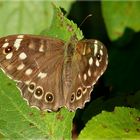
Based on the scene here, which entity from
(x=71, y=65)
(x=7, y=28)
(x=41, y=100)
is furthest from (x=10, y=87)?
(x=7, y=28)

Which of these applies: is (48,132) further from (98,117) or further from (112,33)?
(112,33)

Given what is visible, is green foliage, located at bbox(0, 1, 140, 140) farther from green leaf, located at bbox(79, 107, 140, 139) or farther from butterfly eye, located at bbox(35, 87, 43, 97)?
butterfly eye, located at bbox(35, 87, 43, 97)

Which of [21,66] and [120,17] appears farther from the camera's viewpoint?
[120,17]

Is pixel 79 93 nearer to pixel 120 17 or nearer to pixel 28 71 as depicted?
pixel 28 71

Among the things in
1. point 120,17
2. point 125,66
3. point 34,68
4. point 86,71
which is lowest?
point 125,66

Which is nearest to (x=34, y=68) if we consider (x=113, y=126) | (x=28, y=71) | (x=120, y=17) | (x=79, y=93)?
(x=28, y=71)

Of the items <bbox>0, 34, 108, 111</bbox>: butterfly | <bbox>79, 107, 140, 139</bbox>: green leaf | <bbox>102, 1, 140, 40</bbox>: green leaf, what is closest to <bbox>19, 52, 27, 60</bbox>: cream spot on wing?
<bbox>0, 34, 108, 111</bbox>: butterfly
